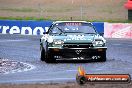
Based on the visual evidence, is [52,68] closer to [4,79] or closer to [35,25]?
[4,79]

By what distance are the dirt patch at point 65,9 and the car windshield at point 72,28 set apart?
35732 mm

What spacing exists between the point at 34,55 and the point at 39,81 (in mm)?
9955

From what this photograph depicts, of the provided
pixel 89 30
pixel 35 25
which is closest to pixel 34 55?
pixel 89 30

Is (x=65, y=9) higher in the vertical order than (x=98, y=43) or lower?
higher

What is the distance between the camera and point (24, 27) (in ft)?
143

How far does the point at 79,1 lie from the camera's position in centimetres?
7031

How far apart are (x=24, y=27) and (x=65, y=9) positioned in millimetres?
24033

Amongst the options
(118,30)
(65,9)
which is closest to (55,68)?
(118,30)

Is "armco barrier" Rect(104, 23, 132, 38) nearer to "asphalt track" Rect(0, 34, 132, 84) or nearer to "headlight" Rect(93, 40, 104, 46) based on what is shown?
"asphalt track" Rect(0, 34, 132, 84)

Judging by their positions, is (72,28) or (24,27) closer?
(72,28)

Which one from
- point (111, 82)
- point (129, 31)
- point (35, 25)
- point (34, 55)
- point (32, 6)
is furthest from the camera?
point (32, 6)

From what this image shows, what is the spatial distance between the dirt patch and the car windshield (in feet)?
117

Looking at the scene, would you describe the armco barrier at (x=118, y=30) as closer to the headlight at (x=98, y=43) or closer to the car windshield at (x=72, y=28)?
the car windshield at (x=72, y=28)

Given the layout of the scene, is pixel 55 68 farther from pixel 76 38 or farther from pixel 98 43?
pixel 98 43
